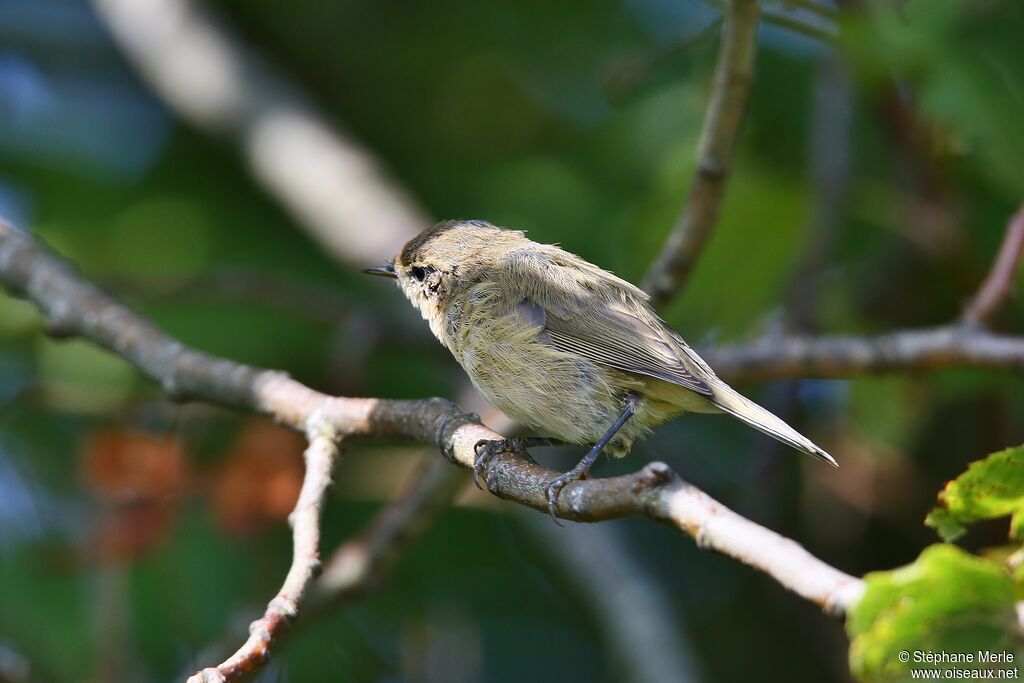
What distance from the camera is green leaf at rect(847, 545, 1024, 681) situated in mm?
1443

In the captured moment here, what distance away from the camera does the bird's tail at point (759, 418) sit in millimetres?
2971

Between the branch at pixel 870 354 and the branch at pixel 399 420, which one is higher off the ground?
the branch at pixel 870 354

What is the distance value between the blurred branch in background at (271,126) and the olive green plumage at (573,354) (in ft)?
→ 5.41

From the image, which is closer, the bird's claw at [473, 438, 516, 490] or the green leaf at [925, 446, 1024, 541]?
the green leaf at [925, 446, 1024, 541]

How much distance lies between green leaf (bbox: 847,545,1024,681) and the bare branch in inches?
91.2

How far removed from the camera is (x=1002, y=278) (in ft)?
11.7

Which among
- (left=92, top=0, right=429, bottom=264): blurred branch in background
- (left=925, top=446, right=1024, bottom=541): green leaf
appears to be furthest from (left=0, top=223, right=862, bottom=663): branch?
(left=92, top=0, right=429, bottom=264): blurred branch in background

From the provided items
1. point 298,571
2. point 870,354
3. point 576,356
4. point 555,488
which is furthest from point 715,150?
point 298,571

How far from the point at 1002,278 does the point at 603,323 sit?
1.36 metres

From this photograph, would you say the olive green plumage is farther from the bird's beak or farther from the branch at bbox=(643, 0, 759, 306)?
the bird's beak

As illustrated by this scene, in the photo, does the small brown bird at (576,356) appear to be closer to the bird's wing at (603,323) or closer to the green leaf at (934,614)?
the bird's wing at (603,323)

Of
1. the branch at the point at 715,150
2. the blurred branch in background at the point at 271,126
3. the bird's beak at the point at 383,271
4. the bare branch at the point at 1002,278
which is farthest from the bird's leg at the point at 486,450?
Answer: the blurred branch in background at the point at 271,126

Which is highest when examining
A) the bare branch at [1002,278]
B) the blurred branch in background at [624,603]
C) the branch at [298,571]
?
the bare branch at [1002,278]

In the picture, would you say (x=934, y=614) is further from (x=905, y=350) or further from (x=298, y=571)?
(x=905, y=350)
